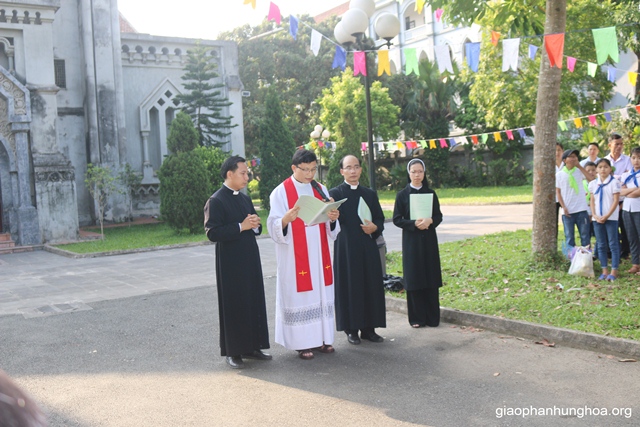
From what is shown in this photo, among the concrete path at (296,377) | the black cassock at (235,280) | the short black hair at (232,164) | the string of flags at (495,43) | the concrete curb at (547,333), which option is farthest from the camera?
the string of flags at (495,43)

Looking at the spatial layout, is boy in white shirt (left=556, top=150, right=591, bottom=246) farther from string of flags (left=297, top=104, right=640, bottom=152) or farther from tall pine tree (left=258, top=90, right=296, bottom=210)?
tall pine tree (left=258, top=90, right=296, bottom=210)

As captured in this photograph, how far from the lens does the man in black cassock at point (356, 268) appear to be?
660cm

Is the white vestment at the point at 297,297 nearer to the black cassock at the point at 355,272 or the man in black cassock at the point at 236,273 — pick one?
the man in black cassock at the point at 236,273

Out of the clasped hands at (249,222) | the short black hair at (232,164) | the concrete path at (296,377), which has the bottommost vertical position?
the concrete path at (296,377)

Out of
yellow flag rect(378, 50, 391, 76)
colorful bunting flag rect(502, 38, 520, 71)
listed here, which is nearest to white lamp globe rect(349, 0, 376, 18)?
yellow flag rect(378, 50, 391, 76)

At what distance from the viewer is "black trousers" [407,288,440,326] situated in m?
7.27

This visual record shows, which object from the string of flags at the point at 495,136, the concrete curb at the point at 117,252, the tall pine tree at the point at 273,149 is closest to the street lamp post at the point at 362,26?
the concrete curb at the point at 117,252

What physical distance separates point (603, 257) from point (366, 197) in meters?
3.99

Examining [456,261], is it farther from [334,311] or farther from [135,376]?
[135,376]

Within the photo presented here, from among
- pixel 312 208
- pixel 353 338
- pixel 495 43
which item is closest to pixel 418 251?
pixel 353 338

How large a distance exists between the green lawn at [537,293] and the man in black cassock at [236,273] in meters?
2.76

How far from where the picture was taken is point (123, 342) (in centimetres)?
718

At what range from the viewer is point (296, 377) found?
5.64m

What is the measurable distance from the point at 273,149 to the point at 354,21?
16168 millimetres
